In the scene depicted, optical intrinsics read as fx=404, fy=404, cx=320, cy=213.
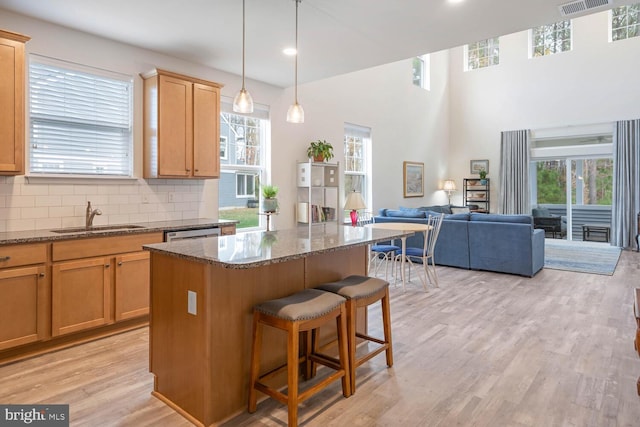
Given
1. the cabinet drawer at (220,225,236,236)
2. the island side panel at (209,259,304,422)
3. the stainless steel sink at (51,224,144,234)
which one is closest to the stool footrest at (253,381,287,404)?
the island side panel at (209,259,304,422)

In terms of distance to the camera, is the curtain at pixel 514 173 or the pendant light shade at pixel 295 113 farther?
the curtain at pixel 514 173

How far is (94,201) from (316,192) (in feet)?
11.1

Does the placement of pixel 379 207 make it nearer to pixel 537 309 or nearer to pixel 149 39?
→ pixel 537 309

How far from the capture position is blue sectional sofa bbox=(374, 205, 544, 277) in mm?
5613

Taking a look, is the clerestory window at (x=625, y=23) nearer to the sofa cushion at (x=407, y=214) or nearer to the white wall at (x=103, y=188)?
the sofa cushion at (x=407, y=214)

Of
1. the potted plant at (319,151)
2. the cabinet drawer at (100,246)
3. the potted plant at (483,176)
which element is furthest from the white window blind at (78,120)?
the potted plant at (483,176)

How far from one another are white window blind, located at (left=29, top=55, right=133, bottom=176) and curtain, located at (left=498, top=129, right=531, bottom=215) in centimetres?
842

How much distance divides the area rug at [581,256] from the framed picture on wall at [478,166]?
7.37 ft

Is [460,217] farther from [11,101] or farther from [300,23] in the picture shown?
[11,101]

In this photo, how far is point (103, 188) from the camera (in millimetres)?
3900

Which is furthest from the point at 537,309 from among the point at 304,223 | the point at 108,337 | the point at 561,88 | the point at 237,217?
the point at 561,88

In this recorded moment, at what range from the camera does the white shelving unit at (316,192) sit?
19.7ft

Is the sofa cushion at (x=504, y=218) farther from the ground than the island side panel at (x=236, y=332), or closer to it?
farther from the ground

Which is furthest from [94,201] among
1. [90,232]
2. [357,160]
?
[357,160]
